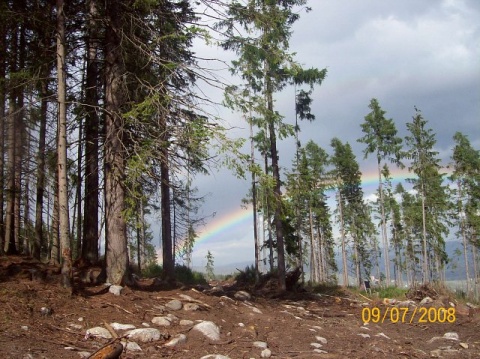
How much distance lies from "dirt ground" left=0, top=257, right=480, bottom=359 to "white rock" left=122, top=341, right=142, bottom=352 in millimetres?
79

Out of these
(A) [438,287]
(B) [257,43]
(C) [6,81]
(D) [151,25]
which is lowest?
(A) [438,287]

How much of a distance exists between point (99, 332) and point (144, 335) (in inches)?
24.5

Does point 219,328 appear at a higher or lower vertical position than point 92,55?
lower

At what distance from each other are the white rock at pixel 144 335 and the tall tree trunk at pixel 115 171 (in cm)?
221

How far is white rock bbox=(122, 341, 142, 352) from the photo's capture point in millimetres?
5496

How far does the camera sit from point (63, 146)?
702cm

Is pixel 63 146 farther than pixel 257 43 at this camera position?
No

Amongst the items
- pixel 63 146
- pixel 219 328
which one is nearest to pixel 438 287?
pixel 219 328

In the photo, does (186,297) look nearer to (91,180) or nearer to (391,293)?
(91,180)

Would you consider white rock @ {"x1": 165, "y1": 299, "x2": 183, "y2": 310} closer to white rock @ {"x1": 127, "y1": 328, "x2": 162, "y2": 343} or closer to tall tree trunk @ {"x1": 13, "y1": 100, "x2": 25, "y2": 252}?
white rock @ {"x1": 127, "y1": 328, "x2": 162, "y2": 343}

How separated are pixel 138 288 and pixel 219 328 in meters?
2.38

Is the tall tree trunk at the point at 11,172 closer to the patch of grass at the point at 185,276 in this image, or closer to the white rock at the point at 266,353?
the white rock at the point at 266,353

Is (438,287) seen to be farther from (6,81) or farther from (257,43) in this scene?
(6,81)

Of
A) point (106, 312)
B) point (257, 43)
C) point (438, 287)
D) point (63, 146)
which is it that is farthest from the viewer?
point (438, 287)
